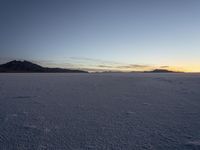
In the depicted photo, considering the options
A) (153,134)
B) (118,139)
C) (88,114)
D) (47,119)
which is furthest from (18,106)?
(153,134)

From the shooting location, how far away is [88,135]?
7.47 feet

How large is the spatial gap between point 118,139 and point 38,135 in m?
0.89

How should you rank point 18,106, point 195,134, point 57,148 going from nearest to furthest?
point 57,148 < point 195,134 < point 18,106

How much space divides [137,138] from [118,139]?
0.21 meters

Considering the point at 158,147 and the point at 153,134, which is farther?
the point at 153,134

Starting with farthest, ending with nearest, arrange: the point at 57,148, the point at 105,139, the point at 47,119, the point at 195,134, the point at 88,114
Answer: the point at 88,114, the point at 47,119, the point at 195,134, the point at 105,139, the point at 57,148

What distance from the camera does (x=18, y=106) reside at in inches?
149

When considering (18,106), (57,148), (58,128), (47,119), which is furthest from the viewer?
(18,106)

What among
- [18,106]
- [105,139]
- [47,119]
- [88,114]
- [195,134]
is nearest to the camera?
[105,139]

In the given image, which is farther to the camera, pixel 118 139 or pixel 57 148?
pixel 118 139

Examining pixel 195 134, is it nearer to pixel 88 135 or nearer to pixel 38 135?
pixel 88 135

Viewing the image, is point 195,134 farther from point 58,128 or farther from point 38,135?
point 38,135

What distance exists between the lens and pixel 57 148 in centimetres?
194

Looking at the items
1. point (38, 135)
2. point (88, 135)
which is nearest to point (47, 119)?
point (38, 135)
